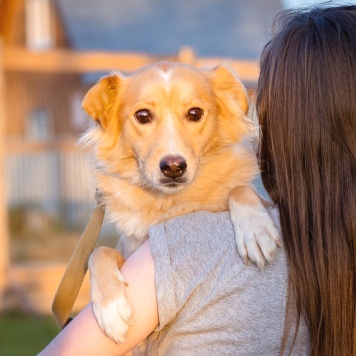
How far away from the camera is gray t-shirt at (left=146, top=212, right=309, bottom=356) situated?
5.16 feet

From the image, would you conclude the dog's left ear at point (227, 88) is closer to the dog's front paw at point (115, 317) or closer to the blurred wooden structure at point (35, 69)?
the dog's front paw at point (115, 317)

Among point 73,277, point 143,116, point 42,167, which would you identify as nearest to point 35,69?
point 42,167

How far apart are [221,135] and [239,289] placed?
1273 mm

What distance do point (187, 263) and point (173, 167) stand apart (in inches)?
40.9

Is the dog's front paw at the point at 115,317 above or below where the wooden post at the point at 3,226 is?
above

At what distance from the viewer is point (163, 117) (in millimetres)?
2756

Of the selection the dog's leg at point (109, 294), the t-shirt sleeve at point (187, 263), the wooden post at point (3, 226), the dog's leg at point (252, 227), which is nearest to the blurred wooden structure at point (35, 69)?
the wooden post at point (3, 226)

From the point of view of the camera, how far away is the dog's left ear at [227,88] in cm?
271

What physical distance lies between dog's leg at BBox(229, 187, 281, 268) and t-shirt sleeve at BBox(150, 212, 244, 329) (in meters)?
0.04

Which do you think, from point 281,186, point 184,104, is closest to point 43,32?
point 184,104

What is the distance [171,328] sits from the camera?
1618 mm

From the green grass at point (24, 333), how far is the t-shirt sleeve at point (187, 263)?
3414mm

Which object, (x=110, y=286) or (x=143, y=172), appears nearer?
(x=110, y=286)

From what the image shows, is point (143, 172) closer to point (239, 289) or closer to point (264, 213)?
point (264, 213)
